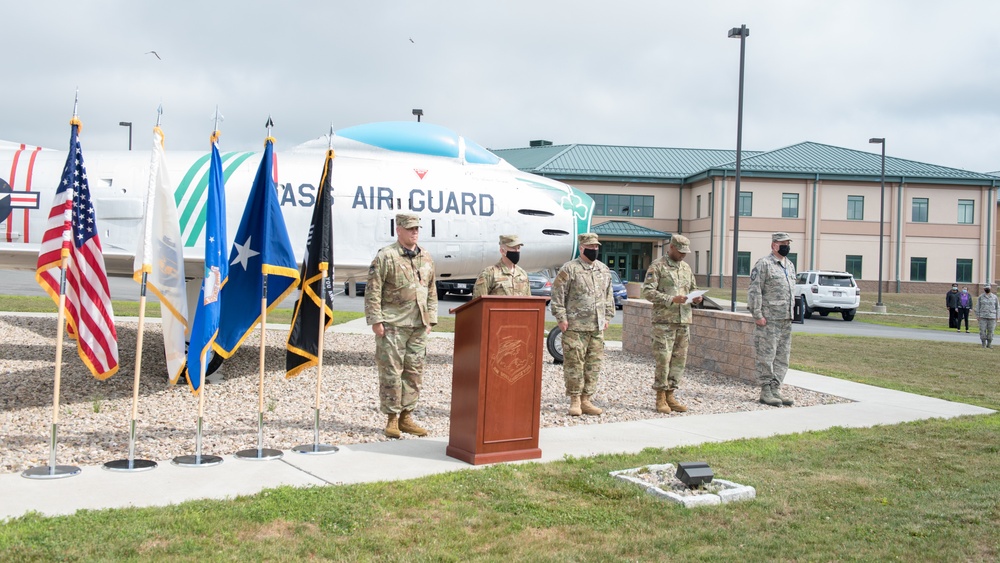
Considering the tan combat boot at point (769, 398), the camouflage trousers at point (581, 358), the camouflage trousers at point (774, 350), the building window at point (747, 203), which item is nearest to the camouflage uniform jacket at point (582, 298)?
the camouflage trousers at point (581, 358)

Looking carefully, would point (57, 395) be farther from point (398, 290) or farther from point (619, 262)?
point (619, 262)

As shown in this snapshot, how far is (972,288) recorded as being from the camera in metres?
46.0

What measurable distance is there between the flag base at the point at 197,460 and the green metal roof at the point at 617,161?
42059 millimetres

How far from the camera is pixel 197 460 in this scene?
5555 millimetres

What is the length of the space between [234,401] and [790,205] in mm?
43727

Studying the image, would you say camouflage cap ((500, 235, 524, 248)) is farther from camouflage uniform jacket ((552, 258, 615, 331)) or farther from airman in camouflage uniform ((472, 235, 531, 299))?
camouflage uniform jacket ((552, 258, 615, 331))

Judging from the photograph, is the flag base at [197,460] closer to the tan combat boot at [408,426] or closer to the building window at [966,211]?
the tan combat boot at [408,426]

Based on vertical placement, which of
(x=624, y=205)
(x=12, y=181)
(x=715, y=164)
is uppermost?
(x=715, y=164)

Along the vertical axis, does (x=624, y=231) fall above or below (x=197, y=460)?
above

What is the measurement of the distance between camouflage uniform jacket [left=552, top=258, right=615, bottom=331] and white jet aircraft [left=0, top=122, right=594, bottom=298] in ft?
9.44

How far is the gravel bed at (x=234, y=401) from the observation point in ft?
20.7

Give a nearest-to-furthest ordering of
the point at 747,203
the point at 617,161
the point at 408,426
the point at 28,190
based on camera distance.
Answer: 1. the point at 408,426
2. the point at 28,190
3. the point at 747,203
4. the point at 617,161

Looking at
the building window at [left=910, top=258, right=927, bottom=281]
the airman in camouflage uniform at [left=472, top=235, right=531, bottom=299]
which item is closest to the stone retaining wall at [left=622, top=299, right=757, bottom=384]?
the airman in camouflage uniform at [left=472, top=235, right=531, bottom=299]

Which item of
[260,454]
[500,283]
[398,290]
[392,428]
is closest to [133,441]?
[260,454]
